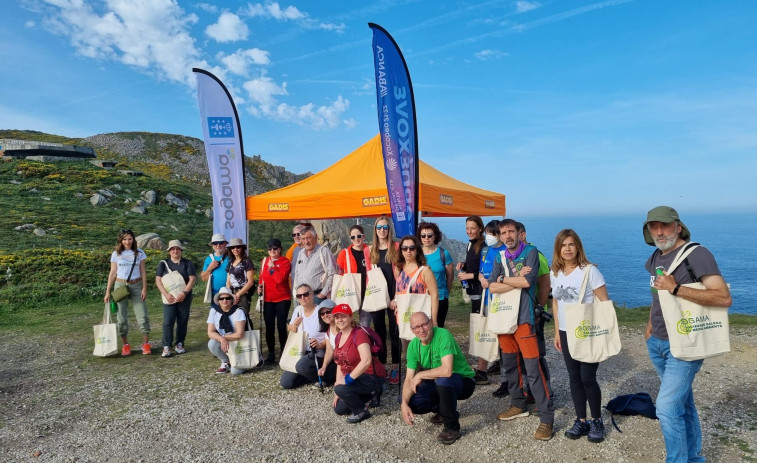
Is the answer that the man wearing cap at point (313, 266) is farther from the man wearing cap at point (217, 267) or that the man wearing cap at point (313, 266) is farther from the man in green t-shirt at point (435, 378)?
the man in green t-shirt at point (435, 378)

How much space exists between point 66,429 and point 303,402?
243 cm

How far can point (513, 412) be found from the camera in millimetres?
4559

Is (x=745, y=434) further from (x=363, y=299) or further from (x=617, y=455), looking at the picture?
(x=363, y=299)

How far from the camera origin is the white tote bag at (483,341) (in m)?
4.91

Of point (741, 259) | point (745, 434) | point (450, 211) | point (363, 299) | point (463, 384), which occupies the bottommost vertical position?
point (741, 259)

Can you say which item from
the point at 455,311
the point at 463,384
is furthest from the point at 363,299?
the point at 455,311

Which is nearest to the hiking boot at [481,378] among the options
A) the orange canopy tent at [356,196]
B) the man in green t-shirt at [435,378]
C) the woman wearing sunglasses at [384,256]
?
the woman wearing sunglasses at [384,256]

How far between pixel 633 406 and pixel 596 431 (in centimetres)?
82

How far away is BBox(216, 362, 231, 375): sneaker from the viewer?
21.1 ft

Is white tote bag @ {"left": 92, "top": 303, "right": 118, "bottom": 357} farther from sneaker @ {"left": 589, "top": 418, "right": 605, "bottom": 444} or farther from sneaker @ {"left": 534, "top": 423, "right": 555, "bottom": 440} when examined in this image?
sneaker @ {"left": 589, "top": 418, "right": 605, "bottom": 444}

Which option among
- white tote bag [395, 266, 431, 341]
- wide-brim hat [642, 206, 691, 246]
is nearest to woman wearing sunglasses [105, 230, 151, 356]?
white tote bag [395, 266, 431, 341]

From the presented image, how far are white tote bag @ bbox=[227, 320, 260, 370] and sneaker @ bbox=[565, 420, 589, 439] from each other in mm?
4006

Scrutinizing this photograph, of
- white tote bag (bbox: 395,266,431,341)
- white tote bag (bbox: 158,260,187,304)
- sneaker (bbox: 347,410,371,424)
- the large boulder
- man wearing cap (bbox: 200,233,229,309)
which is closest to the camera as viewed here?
sneaker (bbox: 347,410,371,424)

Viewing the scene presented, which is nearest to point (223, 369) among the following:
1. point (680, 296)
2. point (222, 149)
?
point (222, 149)
